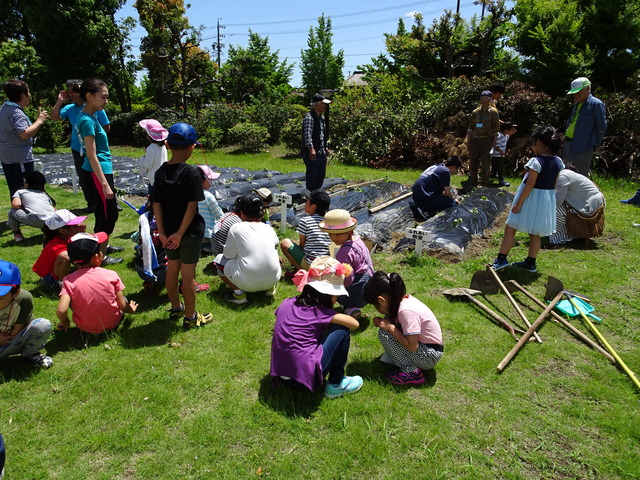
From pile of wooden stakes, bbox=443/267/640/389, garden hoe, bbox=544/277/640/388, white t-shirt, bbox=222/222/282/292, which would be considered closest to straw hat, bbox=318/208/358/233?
white t-shirt, bbox=222/222/282/292

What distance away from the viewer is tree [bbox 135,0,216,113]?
19.0m

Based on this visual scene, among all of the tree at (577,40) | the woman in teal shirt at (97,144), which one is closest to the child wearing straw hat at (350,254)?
the woman in teal shirt at (97,144)

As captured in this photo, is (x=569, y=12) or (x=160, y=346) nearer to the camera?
(x=160, y=346)

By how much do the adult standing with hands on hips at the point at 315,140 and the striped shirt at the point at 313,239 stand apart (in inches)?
109

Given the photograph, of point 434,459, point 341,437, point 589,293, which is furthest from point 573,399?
point 589,293

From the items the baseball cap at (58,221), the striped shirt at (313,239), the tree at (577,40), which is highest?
the tree at (577,40)

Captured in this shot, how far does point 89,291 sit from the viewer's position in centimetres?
338

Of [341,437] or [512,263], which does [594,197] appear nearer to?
[512,263]

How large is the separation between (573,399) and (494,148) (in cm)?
794

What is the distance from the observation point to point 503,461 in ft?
8.07

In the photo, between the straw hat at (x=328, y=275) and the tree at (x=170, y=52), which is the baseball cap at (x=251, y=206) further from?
the tree at (x=170, y=52)

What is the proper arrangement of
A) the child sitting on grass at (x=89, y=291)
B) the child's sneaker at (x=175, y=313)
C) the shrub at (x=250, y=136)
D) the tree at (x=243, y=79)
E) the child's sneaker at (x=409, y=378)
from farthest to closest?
the tree at (x=243, y=79), the shrub at (x=250, y=136), the child's sneaker at (x=175, y=313), the child sitting on grass at (x=89, y=291), the child's sneaker at (x=409, y=378)

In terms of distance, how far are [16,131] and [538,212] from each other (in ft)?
22.4

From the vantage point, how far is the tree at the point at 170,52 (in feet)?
62.5
